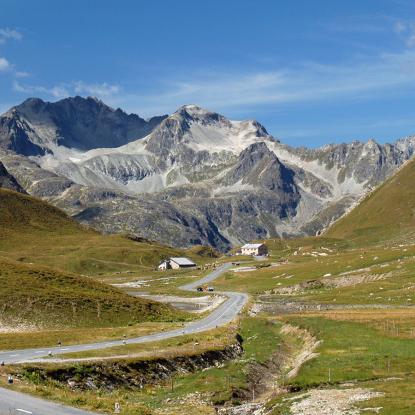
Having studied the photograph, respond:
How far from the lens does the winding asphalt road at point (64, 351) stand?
34312 mm

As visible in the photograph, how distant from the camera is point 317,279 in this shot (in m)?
177

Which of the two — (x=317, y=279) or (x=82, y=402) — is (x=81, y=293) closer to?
(x=82, y=402)

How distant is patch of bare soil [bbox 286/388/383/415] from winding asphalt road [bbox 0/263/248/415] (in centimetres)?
1596

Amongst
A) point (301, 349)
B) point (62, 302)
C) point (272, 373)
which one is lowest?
point (301, 349)

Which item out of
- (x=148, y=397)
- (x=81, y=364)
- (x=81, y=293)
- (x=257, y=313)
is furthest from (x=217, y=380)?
(x=257, y=313)

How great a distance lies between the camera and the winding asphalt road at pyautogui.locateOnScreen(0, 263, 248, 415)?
34.3m

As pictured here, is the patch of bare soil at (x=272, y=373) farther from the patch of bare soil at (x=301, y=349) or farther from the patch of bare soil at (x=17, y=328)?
the patch of bare soil at (x=17, y=328)

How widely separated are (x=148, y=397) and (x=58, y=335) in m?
29.6

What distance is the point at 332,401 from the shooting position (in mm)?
42781

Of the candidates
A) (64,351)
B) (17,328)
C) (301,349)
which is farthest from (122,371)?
(17,328)

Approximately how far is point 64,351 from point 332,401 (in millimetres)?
34021

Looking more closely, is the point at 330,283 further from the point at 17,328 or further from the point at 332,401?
the point at 332,401

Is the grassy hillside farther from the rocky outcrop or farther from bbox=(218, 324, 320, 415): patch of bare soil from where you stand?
the rocky outcrop

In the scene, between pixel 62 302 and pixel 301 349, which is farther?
pixel 62 302
